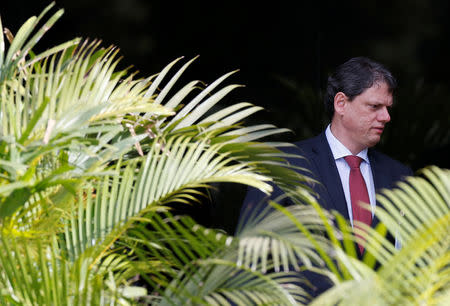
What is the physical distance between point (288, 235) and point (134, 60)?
299 centimetres

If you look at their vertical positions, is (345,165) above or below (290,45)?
below

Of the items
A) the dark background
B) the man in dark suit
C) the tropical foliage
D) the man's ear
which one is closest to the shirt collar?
the man in dark suit

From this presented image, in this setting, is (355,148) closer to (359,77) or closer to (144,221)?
(359,77)

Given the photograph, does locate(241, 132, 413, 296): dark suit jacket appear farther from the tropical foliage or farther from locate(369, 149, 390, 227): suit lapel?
the tropical foliage

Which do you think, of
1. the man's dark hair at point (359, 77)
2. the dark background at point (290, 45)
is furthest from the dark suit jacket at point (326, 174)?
the dark background at point (290, 45)

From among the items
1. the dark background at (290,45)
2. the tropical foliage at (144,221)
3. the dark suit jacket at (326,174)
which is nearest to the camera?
the tropical foliage at (144,221)

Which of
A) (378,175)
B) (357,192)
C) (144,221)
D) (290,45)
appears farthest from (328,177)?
(290,45)

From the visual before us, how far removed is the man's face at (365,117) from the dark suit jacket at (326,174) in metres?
0.10

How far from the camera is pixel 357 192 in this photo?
273 cm

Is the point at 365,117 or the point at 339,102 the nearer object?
the point at 365,117

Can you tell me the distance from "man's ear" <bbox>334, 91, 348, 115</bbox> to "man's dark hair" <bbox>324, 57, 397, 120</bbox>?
0.02 metres

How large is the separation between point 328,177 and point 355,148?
19 centimetres

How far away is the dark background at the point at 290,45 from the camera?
4520 mm

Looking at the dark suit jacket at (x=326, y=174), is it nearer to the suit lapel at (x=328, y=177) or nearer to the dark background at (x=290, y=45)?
the suit lapel at (x=328, y=177)
